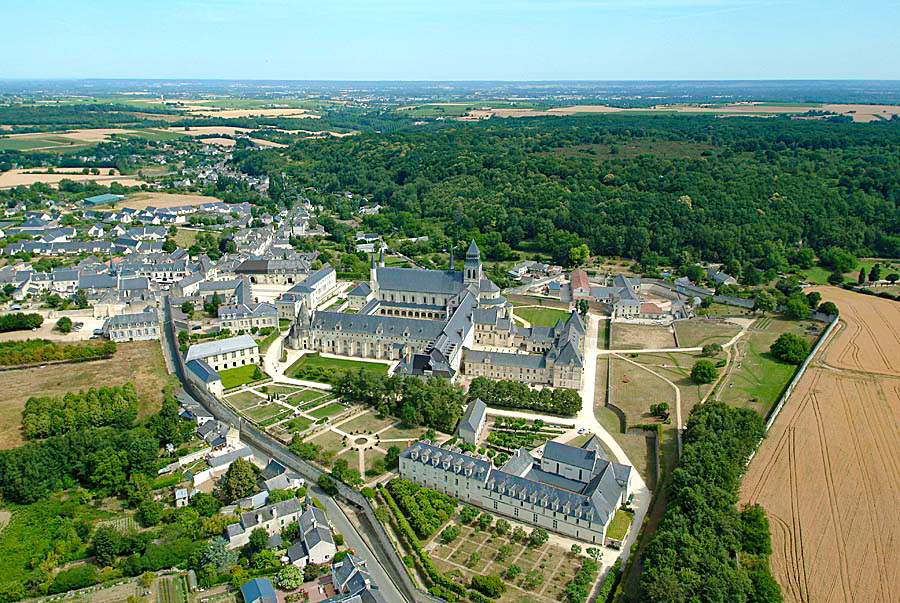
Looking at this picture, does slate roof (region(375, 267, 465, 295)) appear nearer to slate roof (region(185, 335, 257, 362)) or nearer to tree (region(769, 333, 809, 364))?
slate roof (region(185, 335, 257, 362))

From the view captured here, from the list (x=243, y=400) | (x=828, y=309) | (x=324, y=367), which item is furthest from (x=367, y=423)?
(x=828, y=309)

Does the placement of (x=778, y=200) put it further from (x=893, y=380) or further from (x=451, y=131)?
(x=451, y=131)

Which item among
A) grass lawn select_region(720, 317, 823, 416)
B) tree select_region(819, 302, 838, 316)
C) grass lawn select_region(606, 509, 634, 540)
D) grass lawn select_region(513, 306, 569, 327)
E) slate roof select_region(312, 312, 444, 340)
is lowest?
grass lawn select_region(513, 306, 569, 327)

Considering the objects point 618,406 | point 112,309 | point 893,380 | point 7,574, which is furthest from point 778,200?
point 7,574

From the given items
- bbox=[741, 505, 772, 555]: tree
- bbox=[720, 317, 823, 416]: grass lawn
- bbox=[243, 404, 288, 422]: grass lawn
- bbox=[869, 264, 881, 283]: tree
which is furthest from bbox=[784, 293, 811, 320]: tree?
bbox=[243, 404, 288, 422]: grass lawn

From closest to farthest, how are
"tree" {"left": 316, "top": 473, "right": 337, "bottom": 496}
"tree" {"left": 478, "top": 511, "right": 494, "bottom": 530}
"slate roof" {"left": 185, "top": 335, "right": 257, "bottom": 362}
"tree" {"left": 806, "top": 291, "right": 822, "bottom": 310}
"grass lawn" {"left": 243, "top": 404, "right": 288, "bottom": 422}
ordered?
"tree" {"left": 478, "top": 511, "right": 494, "bottom": 530} < "tree" {"left": 316, "top": 473, "right": 337, "bottom": 496} < "grass lawn" {"left": 243, "top": 404, "right": 288, "bottom": 422} < "slate roof" {"left": 185, "top": 335, "right": 257, "bottom": 362} < "tree" {"left": 806, "top": 291, "right": 822, "bottom": 310}

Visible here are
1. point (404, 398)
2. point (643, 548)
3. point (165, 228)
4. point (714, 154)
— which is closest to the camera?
point (643, 548)
